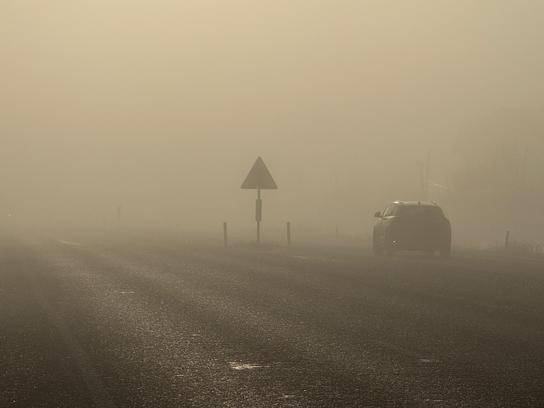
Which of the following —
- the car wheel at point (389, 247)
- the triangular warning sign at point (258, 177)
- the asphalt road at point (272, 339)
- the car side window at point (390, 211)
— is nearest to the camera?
the asphalt road at point (272, 339)

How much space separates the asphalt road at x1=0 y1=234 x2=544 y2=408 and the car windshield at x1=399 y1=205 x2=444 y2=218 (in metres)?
6.81

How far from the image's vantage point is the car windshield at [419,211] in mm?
25344

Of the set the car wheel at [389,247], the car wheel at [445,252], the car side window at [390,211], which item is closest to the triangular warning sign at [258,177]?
the car side window at [390,211]

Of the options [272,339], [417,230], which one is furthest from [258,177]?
[272,339]

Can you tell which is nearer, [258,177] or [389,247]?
[389,247]

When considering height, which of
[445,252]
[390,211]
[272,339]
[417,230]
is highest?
[390,211]

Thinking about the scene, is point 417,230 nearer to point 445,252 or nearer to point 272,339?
point 445,252

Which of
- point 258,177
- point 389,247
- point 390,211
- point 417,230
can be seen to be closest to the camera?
point 417,230

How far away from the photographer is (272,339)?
9.45 metres

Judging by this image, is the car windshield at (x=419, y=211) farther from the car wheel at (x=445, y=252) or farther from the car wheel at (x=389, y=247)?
the car wheel at (x=445, y=252)

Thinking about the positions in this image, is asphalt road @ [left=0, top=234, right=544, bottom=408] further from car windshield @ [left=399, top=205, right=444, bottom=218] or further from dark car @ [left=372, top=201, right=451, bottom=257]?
car windshield @ [left=399, top=205, right=444, bottom=218]

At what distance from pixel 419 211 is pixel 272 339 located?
654 inches

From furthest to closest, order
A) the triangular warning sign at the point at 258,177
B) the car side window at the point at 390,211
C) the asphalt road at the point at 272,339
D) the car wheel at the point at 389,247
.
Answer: the triangular warning sign at the point at 258,177, the car side window at the point at 390,211, the car wheel at the point at 389,247, the asphalt road at the point at 272,339

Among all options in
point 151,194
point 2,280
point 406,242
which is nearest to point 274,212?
point 151,194
